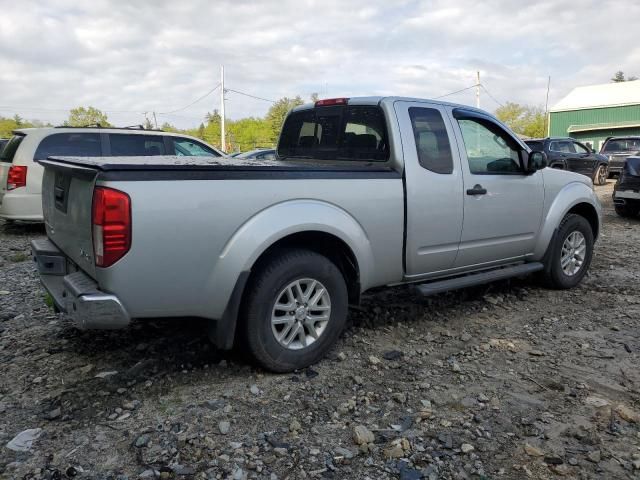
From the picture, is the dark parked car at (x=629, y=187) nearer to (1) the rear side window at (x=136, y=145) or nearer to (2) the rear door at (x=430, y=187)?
(2) the rear door at (x=430, y=187)

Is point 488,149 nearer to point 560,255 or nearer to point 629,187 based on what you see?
point 560,255

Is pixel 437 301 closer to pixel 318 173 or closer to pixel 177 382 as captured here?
pixel 318 173

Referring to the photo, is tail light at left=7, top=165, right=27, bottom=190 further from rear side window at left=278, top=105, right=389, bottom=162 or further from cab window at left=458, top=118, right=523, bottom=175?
cab window at left=458, top=118, right=523, bottom=175

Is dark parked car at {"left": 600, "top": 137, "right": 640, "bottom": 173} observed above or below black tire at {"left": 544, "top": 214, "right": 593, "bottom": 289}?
above

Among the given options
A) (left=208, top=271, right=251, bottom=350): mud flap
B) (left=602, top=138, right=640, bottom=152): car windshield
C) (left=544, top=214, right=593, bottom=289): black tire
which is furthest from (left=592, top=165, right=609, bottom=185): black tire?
(left=208, top=271, right=251, bottom=350): mud flap

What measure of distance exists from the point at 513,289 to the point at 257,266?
3325 mm

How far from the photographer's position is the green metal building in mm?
39156

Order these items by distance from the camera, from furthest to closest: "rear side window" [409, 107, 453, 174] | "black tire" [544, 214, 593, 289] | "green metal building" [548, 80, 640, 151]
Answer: "green metal building" [548, 80, 640, 151] < "black tire" [544, 214, 593, 289] < "rear side window" [409, 107, 453, 174]

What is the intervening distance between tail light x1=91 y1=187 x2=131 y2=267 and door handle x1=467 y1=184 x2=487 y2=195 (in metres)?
2.70

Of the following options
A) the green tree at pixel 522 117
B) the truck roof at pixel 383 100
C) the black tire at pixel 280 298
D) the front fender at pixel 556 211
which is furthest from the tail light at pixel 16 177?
the green tree at pixel 522 117

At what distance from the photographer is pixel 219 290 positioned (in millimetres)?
3051

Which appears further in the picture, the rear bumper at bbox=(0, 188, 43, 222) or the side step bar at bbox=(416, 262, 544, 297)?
the rear bumper at bbox=(0, 188, 43, 222)

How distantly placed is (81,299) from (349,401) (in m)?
1.61

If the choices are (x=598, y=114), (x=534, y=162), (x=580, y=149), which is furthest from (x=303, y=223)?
(x=598, y=114)
